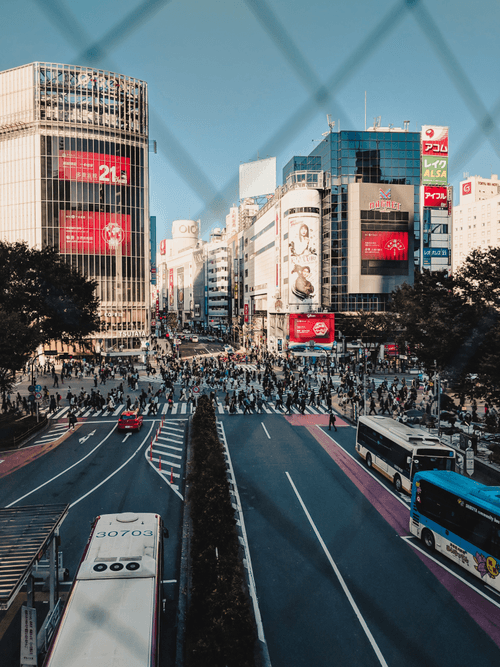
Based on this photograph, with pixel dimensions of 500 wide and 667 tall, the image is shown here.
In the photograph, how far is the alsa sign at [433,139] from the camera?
2467 inches

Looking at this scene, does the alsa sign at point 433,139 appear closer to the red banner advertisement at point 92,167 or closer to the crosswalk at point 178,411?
the crosswalk at point 178,411

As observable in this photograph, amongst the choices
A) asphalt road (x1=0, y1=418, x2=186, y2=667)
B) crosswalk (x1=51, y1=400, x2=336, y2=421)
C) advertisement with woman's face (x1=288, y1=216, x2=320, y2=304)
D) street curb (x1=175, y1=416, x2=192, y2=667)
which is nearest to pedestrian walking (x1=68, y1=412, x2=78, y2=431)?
asphalt road (x1=0, y1=418, x2=186, y2=667)

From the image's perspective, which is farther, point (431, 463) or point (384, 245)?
point (384, 245)

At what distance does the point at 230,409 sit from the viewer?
35875 mm

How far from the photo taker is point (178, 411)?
37156 mm

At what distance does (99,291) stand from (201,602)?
68.0 meters

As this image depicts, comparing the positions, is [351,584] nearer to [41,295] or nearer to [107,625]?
[107,625]

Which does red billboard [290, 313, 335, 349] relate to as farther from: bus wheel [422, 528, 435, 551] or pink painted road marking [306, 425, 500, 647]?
bus wheel [422, 528, 435, 551]

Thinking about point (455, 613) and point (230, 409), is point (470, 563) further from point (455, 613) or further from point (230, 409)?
point (230, 409)

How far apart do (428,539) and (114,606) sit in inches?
414

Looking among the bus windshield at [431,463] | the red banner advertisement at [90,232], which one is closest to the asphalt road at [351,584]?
the bus windshield at [431,463]

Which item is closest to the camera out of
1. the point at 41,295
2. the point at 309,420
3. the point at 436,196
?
the point at 309,420

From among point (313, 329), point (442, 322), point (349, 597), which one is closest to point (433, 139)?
point (313, 329)

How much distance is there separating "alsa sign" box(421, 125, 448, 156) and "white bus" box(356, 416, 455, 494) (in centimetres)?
5171
